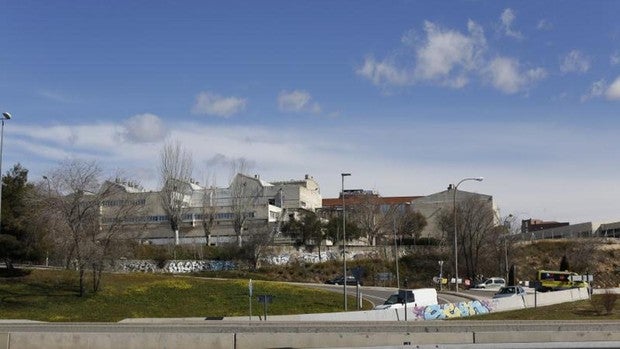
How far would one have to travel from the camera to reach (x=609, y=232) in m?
133

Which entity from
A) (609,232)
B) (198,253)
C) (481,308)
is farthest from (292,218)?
(609,232)

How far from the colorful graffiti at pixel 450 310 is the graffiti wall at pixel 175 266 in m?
47.8

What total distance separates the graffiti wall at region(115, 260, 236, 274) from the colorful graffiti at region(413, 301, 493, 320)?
157 feet

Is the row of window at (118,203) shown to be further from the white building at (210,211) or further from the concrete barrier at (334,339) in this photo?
the concrete barrier at (334,339)

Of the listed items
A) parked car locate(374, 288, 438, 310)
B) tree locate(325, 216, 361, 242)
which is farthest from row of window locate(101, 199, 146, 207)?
tree locate(325, 216, 361, 242)

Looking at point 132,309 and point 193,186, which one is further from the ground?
point 193,186

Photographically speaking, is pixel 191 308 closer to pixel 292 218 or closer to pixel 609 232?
pixel 292 218

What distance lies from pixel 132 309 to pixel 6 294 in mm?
9442

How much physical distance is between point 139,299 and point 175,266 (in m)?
33.6

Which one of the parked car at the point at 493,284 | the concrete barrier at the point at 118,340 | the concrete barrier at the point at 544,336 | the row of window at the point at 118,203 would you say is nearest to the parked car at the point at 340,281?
the parked car at the point at 493,284

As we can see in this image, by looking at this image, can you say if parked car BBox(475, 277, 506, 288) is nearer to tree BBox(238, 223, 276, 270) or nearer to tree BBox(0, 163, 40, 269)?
tree BBox(238, 223, 276, 270)

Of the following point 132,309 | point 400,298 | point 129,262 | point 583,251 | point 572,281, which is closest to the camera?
point 400,298

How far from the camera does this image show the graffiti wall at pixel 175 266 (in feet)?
269

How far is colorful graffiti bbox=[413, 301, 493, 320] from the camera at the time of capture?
123ft
